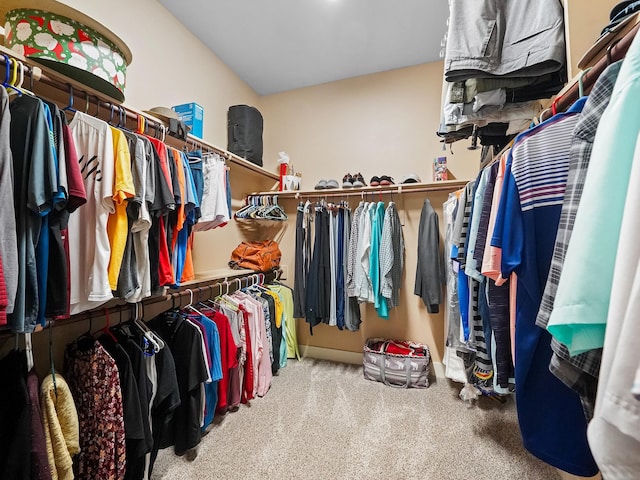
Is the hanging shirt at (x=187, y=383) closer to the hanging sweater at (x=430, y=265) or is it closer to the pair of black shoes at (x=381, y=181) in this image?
the hanging sweater at (x=430, y=265)

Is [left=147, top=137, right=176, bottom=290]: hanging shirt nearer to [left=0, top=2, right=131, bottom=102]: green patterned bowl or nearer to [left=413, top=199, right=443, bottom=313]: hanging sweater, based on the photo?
[left=0, top=2, right=131, bottom=102]: green patterned bowl

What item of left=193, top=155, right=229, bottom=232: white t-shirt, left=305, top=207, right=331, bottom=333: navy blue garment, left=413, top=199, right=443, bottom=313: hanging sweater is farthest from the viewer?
left=305, top=207, right=331, bottom=333: navy blue garment

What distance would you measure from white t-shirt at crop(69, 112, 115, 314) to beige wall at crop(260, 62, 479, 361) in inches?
75.8

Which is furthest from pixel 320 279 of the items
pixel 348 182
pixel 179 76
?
pixel 179 76

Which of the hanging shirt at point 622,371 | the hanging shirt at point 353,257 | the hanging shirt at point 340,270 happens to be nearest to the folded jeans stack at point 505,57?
the hanging shirt at point 622,371

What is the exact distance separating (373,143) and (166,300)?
2282 mm

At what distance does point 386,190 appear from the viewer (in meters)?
2.45

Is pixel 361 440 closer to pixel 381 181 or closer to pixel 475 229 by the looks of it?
pixel 475 229

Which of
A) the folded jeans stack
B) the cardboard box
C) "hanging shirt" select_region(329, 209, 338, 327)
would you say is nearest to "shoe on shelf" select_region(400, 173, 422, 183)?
"hanging shirt" select_region(329, 209, 338, 327)

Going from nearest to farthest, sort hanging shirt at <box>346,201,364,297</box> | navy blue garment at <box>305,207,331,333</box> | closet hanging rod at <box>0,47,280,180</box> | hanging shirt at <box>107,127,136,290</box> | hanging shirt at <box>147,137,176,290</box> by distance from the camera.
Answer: closet hanging rod at <box>0,47,280,180</box>
hanging shirt at <box>107,127,136,290</box>
hanging shirt at <box>147,137,176,290</box>
hanging shirt at <box>346,201,364,297</box>
navy blue garment at <box>305,207,331,333</box>

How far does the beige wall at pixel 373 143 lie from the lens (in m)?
2.54

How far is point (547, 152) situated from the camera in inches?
29.0

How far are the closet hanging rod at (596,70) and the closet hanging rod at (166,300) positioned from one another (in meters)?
1.80

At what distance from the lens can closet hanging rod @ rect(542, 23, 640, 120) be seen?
1.86ft
